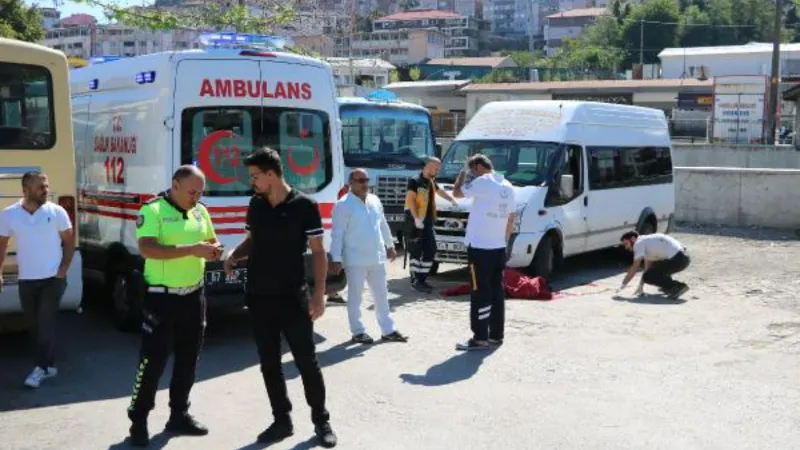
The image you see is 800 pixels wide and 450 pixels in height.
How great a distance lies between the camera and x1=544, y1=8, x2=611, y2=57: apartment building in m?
147

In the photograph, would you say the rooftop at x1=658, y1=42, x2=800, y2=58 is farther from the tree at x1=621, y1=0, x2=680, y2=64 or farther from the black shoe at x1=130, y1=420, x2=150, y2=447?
the black shoe at x1=130, y1=420, x2=150, y2=447

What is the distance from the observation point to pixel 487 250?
8.34 m

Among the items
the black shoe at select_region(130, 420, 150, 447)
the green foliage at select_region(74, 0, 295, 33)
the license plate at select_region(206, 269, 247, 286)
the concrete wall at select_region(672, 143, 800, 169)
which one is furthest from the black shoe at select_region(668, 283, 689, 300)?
the concrete wall at select_region(672, 143, 800, 169)

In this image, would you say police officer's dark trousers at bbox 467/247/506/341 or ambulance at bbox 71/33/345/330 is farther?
police officer's dark trousers at bbox 467/247/506/341

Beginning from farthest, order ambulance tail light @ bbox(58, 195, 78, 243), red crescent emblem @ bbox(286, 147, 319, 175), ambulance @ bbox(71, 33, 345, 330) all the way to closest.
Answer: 1. red crescent emblem @ bbox(286, 147, 319, 175)
2. ambulance @ bbox(71, 33, 345, 330)
3. ambulance tail light @ bbox(58, 195, 78, 243)

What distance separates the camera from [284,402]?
5754 millimetres

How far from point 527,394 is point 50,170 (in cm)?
446

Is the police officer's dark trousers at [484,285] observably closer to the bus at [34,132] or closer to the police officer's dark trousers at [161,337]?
the police officer's dark trousers at [161,337]

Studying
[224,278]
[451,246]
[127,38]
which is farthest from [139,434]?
[127,38]

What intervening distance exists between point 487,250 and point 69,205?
374cm

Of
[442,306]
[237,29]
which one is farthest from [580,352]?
[237,29]

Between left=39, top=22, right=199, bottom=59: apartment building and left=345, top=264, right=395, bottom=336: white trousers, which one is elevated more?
left=39, top=22, right=199, bottom=59: apartment building

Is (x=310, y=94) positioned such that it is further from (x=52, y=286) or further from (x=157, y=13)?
(x=157, y=13)

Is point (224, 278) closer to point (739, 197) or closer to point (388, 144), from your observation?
point (388, 144)
